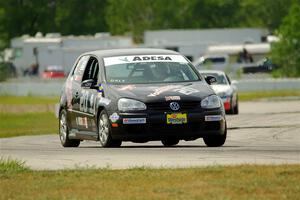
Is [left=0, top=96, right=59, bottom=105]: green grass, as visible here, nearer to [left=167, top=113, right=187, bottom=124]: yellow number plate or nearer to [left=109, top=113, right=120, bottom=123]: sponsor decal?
[left=109, top=113, right=120, bottom=123]: sponsor decal

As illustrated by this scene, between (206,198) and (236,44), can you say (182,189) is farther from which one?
(236,44)

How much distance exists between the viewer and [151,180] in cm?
1295

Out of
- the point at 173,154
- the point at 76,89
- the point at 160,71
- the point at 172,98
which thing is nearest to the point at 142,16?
the point at 76,89

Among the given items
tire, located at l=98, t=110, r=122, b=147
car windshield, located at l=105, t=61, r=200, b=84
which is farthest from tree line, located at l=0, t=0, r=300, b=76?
tire, located at l=98, t=110, r=122, b=147

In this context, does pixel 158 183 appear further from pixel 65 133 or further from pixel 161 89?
pixel 65 133

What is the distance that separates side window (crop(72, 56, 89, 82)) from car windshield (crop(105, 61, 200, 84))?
3.15 feet

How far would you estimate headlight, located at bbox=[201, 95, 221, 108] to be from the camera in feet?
60.4

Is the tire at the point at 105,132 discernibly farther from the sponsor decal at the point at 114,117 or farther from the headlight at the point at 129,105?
the headlight at the point at 129,105

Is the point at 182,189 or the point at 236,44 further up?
the point at 182,189

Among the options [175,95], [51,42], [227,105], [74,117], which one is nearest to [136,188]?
[175,95]

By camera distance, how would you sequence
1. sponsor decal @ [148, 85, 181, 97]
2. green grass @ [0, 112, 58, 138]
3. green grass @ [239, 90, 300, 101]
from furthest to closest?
green grass @ [239, 90, 300, 101]
green grass @ [0, 112, 58, 138]
sponsor decal @ [148, 85, 181, 97]

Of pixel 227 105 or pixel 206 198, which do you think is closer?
pixel 206 198

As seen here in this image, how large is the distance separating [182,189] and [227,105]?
78.3 feet

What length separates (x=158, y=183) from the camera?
12.7 meters
